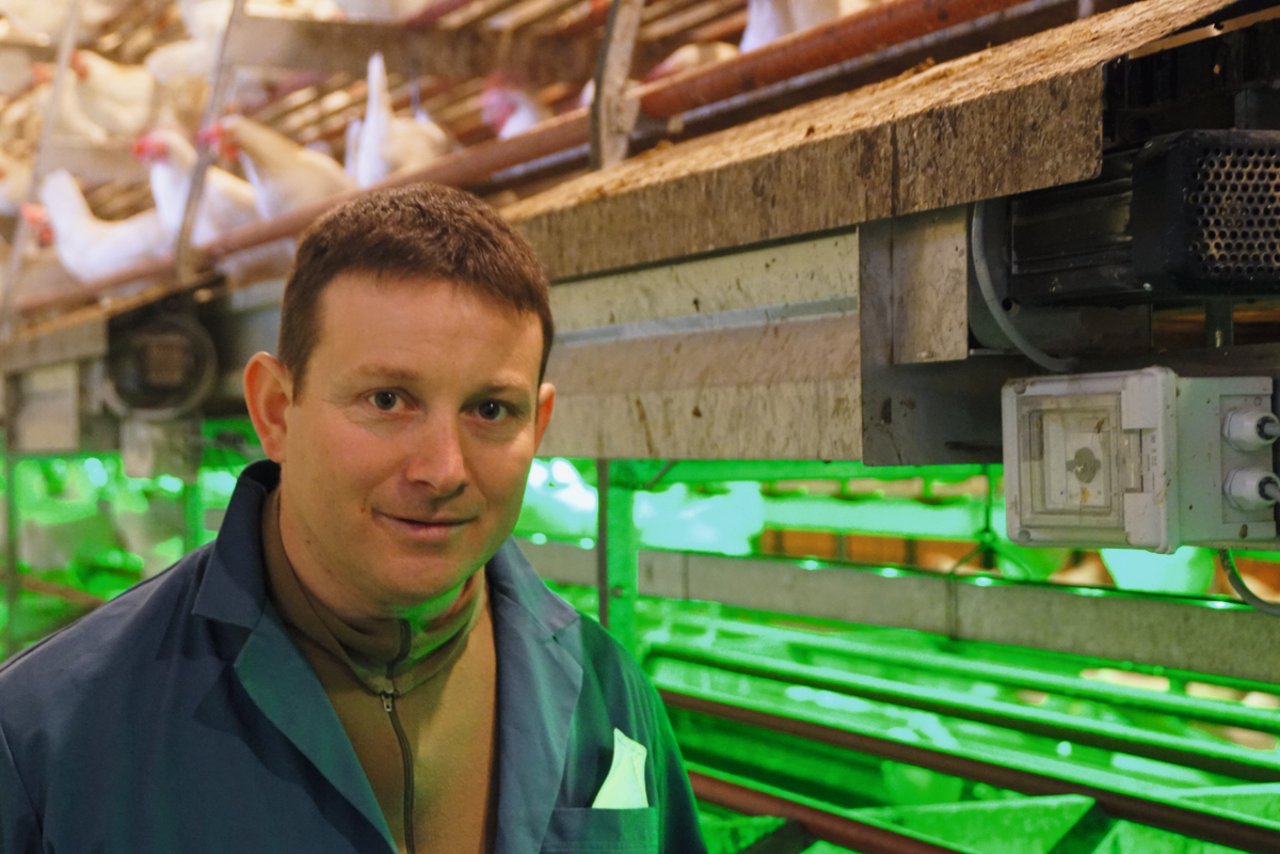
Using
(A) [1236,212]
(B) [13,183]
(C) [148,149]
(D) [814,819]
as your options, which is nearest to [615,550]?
(D) [814,819]

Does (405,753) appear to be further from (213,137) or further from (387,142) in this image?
(213,137)

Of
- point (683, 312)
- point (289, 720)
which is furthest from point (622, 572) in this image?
point (289, 720)

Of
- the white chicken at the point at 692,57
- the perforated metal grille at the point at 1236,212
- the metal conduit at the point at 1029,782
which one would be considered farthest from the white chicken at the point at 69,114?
the perforated metal grille at the point at 1236,212

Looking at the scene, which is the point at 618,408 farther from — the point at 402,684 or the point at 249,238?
the point at 249,238

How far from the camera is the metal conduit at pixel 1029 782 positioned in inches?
64.6

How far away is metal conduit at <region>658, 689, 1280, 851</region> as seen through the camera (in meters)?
1.64

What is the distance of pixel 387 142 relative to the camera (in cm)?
298

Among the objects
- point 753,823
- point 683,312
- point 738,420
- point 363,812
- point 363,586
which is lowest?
point 753,823

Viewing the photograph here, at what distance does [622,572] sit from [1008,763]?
27.2 inches

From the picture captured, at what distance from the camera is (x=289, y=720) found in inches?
39.2

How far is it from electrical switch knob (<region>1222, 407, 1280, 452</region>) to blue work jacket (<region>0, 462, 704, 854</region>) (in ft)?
2.20

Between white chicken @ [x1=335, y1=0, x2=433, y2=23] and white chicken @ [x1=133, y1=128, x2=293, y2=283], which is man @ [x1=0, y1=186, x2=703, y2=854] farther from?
white chicken @ [x1=133, y1=128, x2=293, y2=283]

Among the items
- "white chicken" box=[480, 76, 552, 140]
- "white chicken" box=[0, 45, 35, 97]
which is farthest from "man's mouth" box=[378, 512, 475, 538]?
"white chicken" box=[0, 45, 35, 97]

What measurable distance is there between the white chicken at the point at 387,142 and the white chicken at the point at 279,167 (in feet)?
0.78
